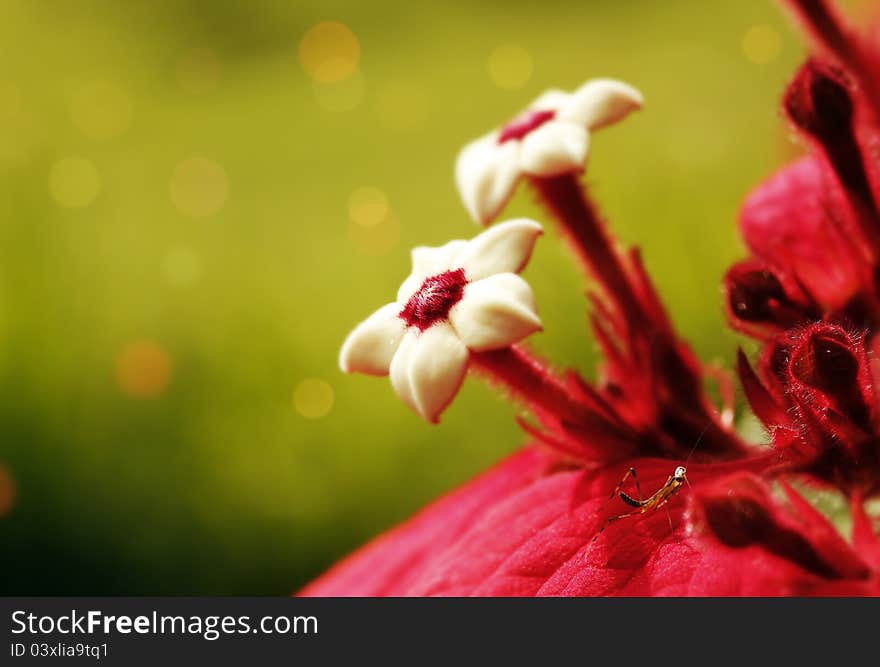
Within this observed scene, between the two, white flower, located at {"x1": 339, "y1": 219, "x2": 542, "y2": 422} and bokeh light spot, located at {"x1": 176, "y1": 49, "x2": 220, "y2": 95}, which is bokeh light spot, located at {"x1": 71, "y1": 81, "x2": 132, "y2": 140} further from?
white flower, located at {"x1": 339, "y1": 219, "x2": 542, "y2": 422}

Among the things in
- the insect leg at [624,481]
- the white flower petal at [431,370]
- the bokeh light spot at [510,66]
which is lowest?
the insect leg at [624,481]

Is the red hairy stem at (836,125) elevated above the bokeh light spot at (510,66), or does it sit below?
below

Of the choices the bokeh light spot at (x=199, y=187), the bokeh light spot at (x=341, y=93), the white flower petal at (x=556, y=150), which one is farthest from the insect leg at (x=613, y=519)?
the bokeh light spot at (x=341, y=93)

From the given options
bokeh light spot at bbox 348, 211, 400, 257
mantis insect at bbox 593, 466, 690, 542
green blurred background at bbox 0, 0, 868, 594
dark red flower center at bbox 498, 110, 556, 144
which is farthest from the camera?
bokeh light spot at bbox 348, 211, 400, 257

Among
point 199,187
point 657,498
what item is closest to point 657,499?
point 657,498

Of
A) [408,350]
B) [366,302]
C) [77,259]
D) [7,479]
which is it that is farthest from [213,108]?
[408,350]

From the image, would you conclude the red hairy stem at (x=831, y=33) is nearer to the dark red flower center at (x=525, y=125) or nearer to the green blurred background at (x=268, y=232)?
the dark red flower center at (x=525, y=125)

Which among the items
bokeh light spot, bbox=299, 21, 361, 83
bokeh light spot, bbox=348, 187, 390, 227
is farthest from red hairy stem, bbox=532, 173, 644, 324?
bokeh light spot, bbox=299, 21, 361, 83
